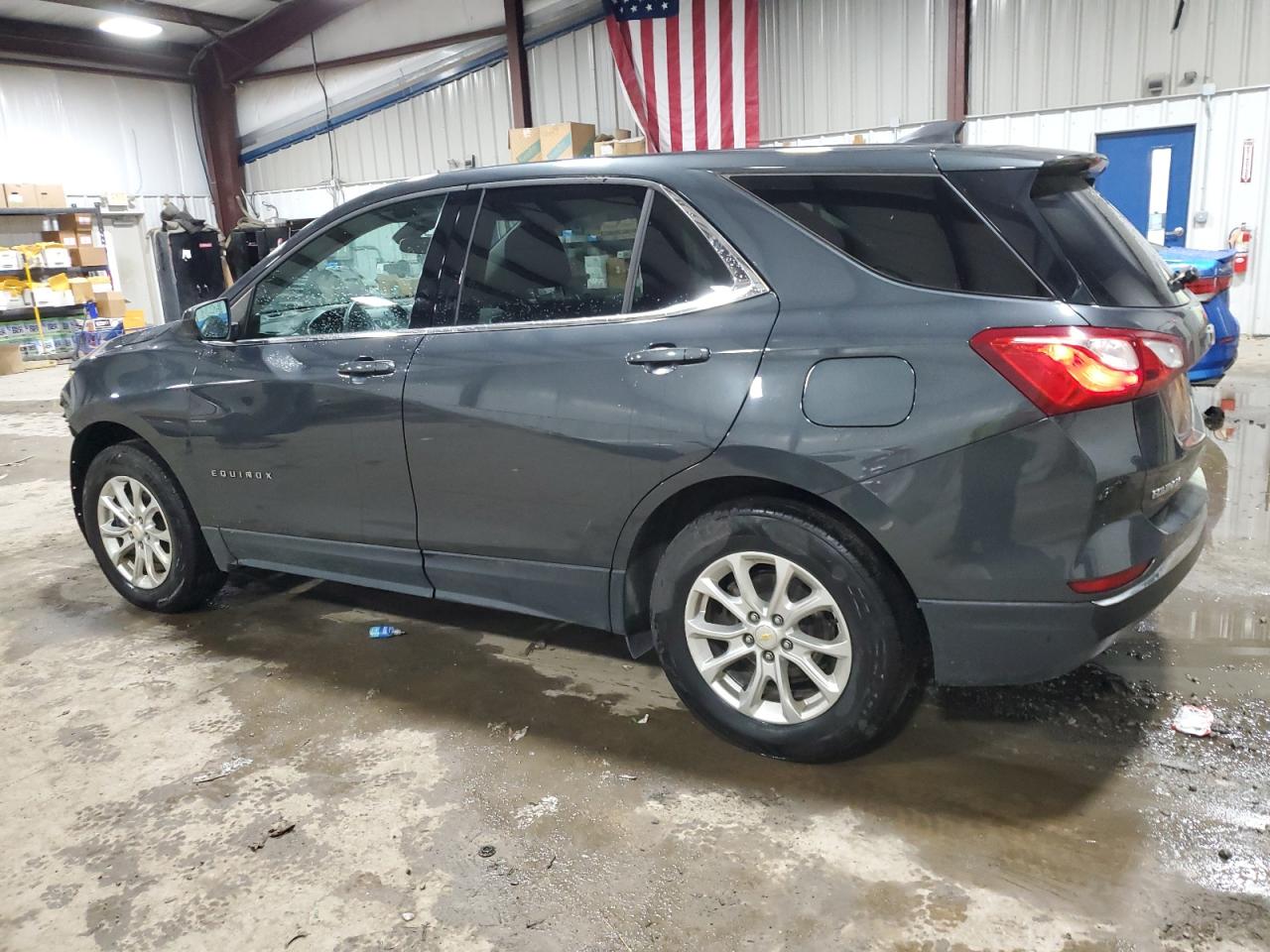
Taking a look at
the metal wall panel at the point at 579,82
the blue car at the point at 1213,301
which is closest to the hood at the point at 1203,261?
the blue car at the point at 1213,301

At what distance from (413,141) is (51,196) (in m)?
5.80

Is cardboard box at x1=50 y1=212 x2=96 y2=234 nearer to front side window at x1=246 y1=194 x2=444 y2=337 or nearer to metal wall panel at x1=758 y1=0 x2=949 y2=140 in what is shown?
metal wall panel at x1=758 y1=0 x2=949 y2=140

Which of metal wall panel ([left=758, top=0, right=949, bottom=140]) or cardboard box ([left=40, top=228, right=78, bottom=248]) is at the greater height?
metal wall panel ([left=758, top=0, right=949, bottom=140])

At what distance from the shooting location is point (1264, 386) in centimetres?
739

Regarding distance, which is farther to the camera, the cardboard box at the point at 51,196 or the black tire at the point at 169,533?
the cardboard box at the point at 51,196

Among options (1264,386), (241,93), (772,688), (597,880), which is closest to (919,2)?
(1264,386)

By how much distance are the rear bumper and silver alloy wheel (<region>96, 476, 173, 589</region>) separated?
9.76 feet

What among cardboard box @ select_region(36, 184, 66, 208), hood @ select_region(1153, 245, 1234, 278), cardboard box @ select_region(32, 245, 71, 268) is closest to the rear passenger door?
hood @ select_region(1153, 245, 1234, 278)

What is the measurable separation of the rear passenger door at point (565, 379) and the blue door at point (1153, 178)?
9164mm

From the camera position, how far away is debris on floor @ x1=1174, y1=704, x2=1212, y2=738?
101 inches

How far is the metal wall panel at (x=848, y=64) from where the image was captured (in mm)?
10688

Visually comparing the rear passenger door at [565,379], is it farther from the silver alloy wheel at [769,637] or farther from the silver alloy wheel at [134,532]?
the silver alloy wheel at [134,532]

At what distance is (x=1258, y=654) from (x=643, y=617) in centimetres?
201

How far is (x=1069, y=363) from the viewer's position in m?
2.01
